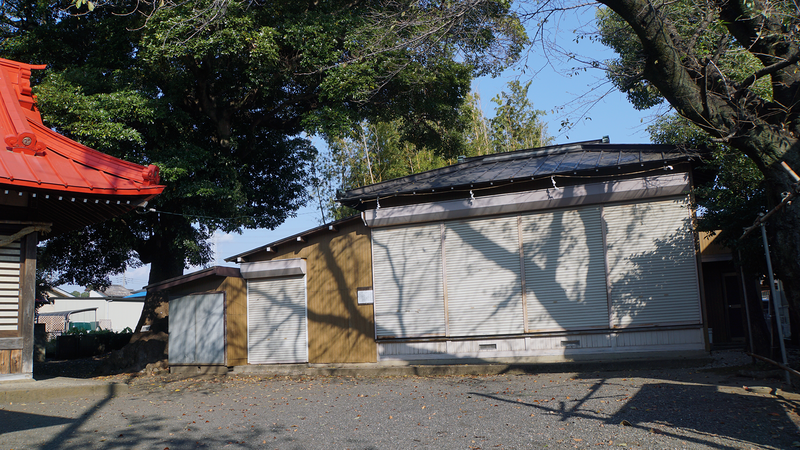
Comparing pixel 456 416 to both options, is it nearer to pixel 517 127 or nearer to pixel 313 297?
pixel 313 297

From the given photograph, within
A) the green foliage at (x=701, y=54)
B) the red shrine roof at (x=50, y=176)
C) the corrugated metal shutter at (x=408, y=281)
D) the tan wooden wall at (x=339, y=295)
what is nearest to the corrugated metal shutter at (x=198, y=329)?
the tan wooden wall at (x=339, y=295)

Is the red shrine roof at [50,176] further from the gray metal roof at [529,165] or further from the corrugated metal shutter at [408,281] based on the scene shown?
the corrugated metal shutter at [408,281]

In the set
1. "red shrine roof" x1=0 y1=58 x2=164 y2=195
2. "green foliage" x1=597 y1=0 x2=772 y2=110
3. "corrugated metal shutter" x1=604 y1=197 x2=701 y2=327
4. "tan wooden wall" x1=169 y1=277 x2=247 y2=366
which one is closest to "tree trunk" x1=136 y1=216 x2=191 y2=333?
"tan wooden wall" x1=169 y1=277 x2=247 y2=366

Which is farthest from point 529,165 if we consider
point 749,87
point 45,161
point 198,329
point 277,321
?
point 45,161

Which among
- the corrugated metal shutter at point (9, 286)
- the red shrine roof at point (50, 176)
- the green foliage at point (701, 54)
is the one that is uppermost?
the green foliage at point (701, 54)

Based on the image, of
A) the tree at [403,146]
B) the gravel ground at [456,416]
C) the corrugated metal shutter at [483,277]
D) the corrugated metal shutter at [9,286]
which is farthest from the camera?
the tree at [403,146]

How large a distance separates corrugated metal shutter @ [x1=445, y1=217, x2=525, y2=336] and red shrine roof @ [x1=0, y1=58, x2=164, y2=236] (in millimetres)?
6423

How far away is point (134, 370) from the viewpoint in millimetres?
15367

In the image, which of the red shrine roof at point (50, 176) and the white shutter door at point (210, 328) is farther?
the white shutter door at point (210, 328)

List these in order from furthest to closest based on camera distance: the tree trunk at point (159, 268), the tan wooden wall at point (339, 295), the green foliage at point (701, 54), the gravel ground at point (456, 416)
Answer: the tree trunk at point (159, 268)
the tan wooden wall at point (339, 295)
the green foliage at point (701, 54)
the gravel ground at point (456, 416)

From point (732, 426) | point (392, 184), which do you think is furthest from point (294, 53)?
point (732, 426)

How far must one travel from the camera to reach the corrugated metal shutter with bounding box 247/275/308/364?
13.4 meters

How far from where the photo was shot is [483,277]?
12.1 metres

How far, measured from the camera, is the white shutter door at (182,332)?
1391cm
